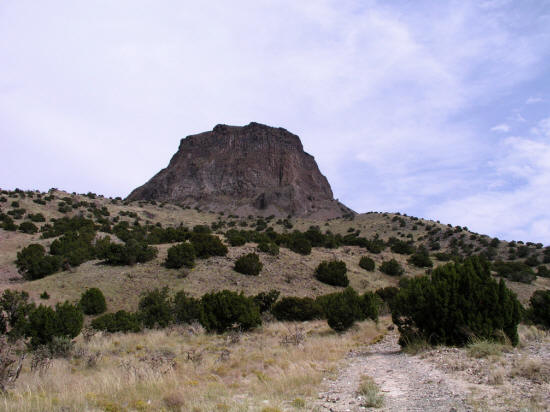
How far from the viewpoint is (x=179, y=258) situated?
29609mm

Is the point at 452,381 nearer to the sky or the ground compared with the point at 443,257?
nearer to the ground

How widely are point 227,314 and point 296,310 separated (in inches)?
201

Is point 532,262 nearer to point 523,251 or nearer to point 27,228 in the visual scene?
point 523,251

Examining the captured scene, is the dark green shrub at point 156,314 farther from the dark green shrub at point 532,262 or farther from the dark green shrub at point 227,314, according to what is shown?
the dark green shrub at point 532,262

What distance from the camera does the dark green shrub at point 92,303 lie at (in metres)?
22.2

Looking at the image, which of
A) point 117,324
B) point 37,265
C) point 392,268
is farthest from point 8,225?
point 392,268

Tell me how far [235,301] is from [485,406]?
1453cm

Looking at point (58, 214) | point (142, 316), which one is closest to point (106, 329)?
point (142, 316)

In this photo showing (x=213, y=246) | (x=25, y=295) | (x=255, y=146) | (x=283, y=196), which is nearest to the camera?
(x=25, y=295)

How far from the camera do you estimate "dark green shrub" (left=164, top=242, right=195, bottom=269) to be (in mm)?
29641

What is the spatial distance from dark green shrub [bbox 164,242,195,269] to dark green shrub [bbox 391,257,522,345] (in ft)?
69.9

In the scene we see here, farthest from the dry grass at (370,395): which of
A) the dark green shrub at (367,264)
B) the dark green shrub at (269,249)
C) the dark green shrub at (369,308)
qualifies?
the dark green shrub at (367,264)

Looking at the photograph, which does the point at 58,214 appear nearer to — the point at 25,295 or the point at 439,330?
the point at 25,295

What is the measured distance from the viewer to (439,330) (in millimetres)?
10664
